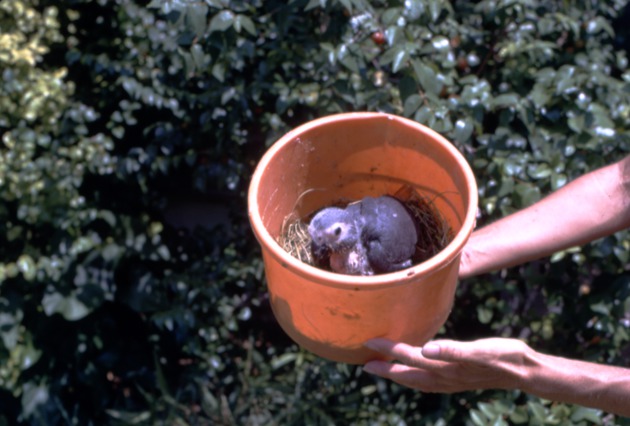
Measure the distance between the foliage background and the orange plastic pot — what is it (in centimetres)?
27

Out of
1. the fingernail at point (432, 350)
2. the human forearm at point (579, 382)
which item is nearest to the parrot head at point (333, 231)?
the fingernail at point (432, 350)

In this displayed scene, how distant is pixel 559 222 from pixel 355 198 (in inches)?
15.4

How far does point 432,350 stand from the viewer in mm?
1081

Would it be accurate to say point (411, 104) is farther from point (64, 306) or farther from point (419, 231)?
point (64, 306)

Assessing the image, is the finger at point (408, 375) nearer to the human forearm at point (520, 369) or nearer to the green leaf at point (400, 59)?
the human forearm at point (520, 369)

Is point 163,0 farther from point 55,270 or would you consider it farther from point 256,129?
point 55,270

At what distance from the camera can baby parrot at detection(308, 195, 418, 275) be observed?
1166 millimetres

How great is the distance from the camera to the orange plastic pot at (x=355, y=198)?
3.33 ft

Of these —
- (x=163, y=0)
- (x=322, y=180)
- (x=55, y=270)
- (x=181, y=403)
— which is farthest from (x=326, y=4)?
(x=181, y=403)

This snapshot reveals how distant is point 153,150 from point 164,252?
36cm

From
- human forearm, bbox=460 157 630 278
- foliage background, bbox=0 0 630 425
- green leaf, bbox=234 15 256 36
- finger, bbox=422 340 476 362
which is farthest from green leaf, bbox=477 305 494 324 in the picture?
green leaf, bbox=234 15 256 36

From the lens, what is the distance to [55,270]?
6.54ft

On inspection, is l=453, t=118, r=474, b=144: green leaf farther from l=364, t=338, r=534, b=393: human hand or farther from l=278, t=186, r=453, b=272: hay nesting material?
l=364, t=338, r=534, b=393: human hand

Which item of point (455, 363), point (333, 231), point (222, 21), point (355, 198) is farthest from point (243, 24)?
point (455, 363)
